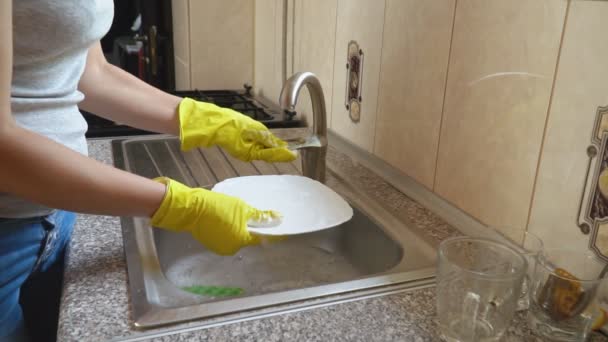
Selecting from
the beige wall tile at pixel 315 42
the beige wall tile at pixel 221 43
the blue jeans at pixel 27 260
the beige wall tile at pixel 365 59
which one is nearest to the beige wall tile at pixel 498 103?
the beige wall tile at pixel 365 59

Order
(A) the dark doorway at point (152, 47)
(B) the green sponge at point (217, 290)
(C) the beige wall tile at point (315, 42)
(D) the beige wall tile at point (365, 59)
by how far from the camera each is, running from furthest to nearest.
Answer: (A) the dark doorway at point (152, 47) < (C) the beige wall tile at point (315, 42) < (D) the beige wall tile at point (365, 59) < (B) the green sponge at point (217, 290)

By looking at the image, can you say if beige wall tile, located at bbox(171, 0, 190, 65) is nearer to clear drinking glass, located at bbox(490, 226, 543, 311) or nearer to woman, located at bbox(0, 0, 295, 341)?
woman, located at bbox(0, 0, 295, 341)

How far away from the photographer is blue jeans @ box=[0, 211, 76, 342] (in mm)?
→ 724

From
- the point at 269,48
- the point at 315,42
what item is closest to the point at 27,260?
the point at 315,42

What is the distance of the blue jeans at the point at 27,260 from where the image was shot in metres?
0.72

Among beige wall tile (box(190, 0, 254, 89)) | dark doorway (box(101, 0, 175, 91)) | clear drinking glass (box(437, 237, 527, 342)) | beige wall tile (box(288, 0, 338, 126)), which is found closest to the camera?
clear drinking glass (box(437, 237, 527, 342))

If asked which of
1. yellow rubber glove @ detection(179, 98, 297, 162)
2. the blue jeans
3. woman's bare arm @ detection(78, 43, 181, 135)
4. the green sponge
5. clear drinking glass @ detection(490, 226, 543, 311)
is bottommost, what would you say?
the green sponge

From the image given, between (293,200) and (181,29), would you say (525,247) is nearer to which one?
(293,200)

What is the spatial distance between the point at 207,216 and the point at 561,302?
47 centimetres

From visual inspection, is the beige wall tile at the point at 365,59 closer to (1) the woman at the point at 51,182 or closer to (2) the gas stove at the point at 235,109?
(2) the gas stove at the point at 235,109

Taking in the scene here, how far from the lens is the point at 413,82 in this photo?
39.5 inches

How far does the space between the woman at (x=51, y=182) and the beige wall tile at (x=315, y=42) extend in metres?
0.60

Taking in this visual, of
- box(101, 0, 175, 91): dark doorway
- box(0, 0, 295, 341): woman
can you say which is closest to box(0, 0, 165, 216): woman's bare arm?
box(0, 0, 295, 341): woman

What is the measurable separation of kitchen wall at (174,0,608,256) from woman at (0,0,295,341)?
0.37m
